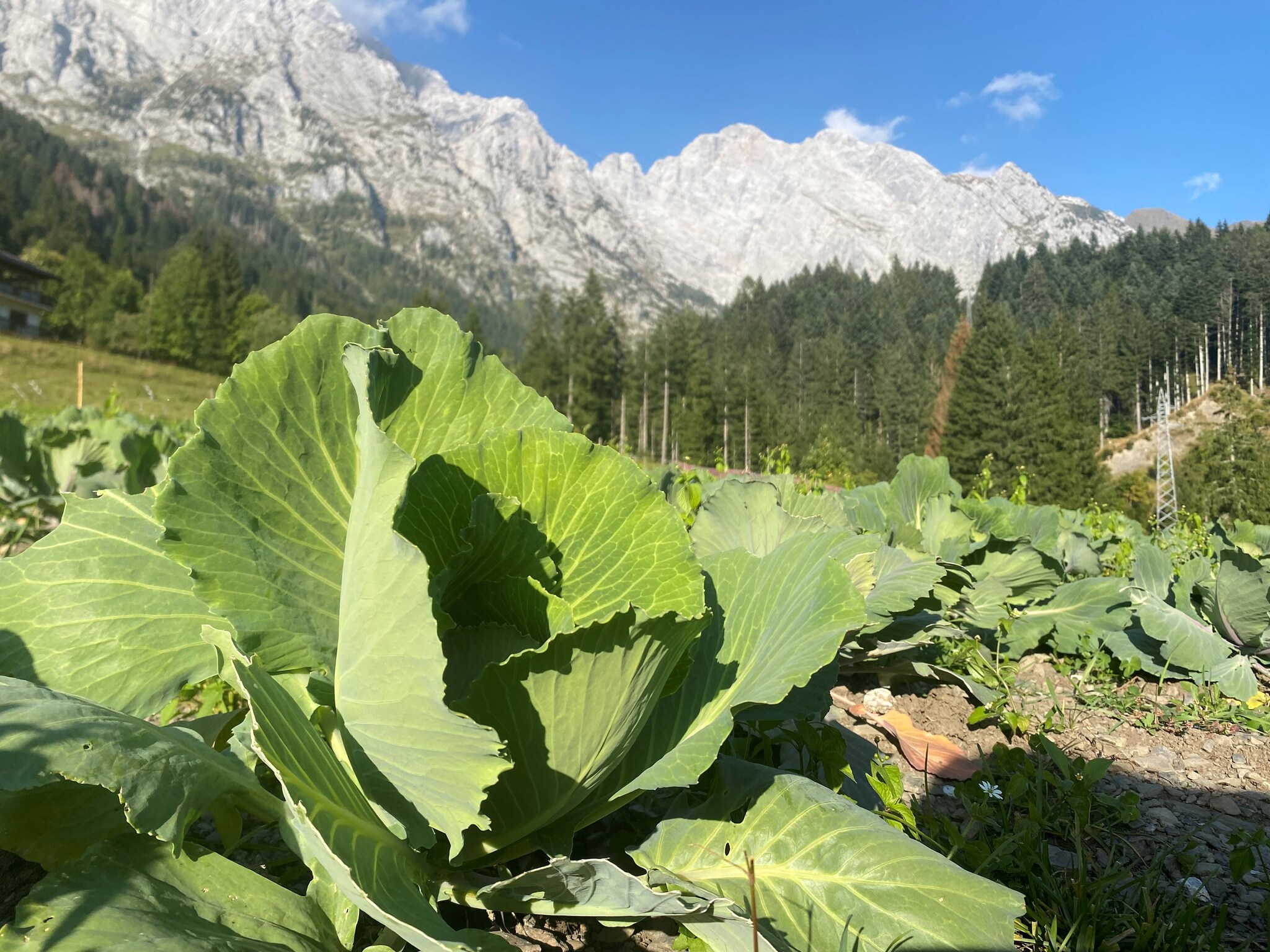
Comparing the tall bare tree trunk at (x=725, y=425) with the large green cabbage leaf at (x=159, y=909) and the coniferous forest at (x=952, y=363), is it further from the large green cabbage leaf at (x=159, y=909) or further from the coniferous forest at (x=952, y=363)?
the large green cabbage leaf at (x=159, y=909)

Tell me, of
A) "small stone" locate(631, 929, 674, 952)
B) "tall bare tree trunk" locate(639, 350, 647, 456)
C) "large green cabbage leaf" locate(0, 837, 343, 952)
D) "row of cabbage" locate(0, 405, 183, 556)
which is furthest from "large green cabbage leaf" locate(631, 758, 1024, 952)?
"tall bare tree trunk" locate(639, 350, 647, 456)

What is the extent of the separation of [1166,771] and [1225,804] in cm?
22

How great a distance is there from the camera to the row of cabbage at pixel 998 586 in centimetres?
256

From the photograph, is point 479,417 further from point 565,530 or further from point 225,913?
point 225,913

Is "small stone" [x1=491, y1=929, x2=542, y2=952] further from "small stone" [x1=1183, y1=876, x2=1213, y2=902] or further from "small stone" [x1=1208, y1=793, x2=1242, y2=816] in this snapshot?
"small stone" [x1=1208, y1=793, x2=1242, y2=816]

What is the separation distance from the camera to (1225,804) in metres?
2.05

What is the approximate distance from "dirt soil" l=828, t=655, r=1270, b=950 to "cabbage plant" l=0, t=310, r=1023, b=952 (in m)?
1.00

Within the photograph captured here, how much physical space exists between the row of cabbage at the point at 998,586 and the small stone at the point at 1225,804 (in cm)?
69

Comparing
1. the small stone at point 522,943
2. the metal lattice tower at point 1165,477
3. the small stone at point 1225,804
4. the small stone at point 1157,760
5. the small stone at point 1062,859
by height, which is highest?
the metal lattice tower at point 1165,477

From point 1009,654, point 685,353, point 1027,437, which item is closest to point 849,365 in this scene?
point 685,353

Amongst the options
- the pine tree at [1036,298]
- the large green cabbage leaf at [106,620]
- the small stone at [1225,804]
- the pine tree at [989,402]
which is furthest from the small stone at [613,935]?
the pine tree at [1036,298]

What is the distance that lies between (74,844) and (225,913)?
0.85 feet

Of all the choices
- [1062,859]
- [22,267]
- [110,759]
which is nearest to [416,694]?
[110,759]

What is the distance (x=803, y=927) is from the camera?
111 cm
